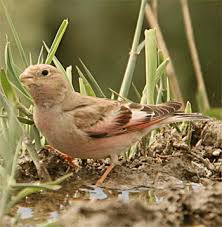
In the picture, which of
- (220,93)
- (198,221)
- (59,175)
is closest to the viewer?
(198,221)

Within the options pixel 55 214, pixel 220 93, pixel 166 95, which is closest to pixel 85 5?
pixel 220 93

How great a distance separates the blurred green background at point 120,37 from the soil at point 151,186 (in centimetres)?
326

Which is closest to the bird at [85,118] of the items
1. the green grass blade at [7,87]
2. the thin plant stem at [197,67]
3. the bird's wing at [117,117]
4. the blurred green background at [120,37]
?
the bird's wing at [117,117]

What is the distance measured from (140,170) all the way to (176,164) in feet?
0.69

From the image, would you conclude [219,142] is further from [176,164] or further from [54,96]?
[54,96]

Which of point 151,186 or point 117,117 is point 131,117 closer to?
point 117,117

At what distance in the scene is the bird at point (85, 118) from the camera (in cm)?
528

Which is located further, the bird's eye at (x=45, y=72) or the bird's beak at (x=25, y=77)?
the bird's eye at (x=45, y=72)

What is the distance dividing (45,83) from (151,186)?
2.96 ft

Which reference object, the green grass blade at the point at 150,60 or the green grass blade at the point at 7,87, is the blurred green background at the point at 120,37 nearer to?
the green grass blade at the point at 150,60

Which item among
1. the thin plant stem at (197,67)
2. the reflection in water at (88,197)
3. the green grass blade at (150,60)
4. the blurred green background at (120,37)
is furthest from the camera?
the blurred green background at (120,37)

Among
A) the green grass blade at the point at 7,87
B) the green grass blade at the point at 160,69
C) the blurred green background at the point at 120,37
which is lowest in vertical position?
the blurred green background at the point at 120,37

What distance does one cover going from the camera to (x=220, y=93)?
9.02m

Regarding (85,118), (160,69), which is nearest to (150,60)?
(160,69)
